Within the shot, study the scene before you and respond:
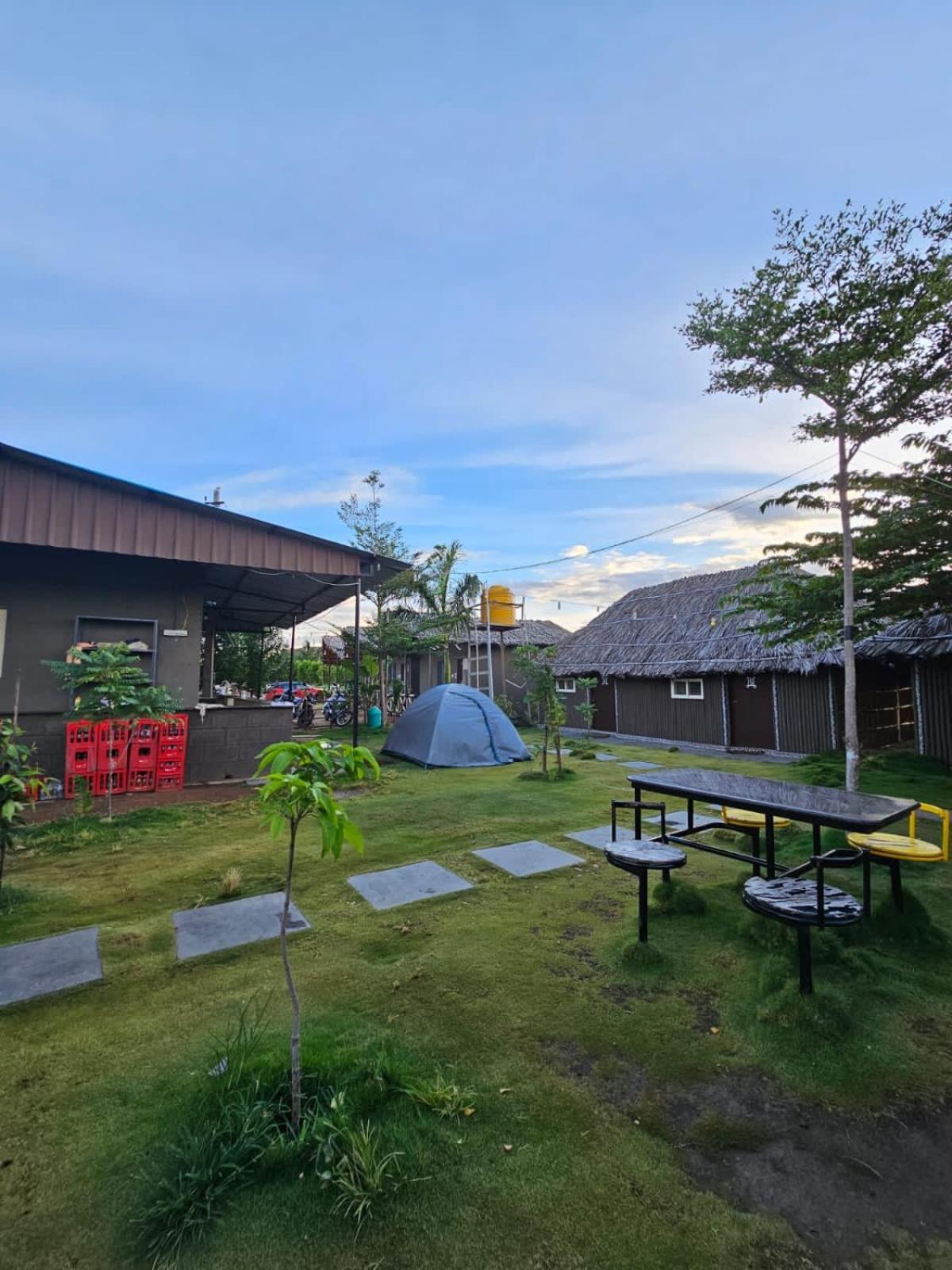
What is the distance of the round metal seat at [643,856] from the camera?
3.30 m

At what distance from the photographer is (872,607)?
8234mm

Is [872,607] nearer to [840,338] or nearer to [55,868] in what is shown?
[840,338]

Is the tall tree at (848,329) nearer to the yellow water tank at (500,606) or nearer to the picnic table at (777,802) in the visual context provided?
the picnic table at (777,802)

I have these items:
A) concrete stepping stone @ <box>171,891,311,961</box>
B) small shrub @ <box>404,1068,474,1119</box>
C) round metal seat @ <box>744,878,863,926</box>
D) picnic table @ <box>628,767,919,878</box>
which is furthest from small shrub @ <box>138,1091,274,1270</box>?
picnic table @ <box>628,767,919,878</box>

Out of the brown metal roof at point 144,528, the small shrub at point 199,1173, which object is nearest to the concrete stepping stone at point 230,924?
the small shrub at point 199,1173

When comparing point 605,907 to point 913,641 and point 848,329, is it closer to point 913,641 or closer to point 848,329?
point 848,329

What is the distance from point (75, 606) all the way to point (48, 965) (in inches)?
272

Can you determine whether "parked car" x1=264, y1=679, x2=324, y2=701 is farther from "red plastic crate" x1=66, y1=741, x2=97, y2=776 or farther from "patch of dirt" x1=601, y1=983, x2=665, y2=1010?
"patch of dirt" x1=601, y1=983, x2=665, y2=1010

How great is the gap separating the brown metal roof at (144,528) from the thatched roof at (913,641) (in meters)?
10.7

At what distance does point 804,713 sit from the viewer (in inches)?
523

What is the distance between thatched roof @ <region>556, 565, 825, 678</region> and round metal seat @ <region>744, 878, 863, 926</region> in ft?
32.6

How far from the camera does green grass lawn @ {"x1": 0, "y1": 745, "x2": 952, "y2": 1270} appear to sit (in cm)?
160

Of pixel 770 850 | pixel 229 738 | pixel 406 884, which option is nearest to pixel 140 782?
pixel 229 738

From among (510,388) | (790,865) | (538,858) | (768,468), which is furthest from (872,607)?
(510,388)
